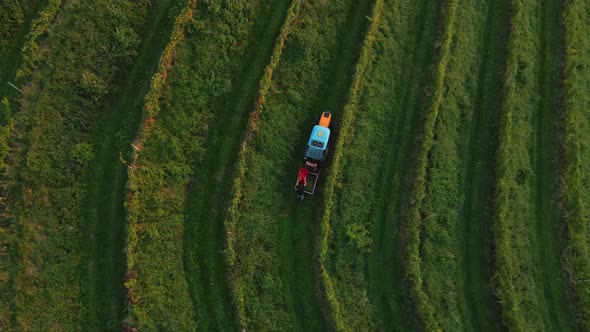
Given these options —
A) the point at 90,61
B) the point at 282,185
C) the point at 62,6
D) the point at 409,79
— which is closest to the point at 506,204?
the point at 409,79

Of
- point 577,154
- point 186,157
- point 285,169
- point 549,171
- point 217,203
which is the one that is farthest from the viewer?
point 549,171

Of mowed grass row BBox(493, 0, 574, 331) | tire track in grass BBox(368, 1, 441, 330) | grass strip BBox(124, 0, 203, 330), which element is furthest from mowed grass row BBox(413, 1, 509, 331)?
grass strip BBox(124, 0, 203, 330)

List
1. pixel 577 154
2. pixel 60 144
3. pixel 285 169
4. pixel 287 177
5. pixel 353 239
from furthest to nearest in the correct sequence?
pixel 577 154 → pixel 285 169 → pixel 287 177 → pixel 60 144 → pixel 353 239

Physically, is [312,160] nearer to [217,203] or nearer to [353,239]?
[353,239]

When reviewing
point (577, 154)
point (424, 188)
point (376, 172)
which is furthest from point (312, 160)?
point (577, 154)

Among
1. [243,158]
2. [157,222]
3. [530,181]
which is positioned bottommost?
[157,222]

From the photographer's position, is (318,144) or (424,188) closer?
(318,144)

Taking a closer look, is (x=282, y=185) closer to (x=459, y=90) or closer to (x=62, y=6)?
(x=459, y=90)
